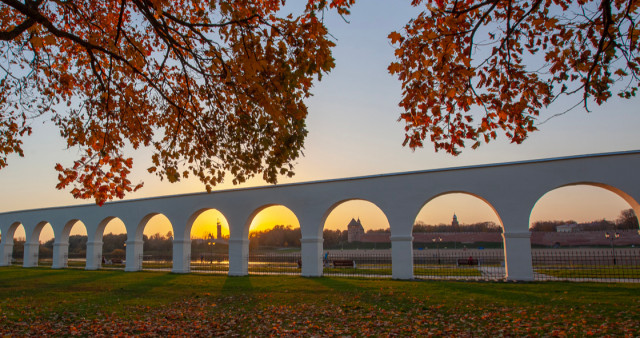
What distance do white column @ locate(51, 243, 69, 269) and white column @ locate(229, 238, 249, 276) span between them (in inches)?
410

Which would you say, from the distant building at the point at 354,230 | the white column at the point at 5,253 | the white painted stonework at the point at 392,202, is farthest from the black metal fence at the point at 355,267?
the distant building at the point at 354,230

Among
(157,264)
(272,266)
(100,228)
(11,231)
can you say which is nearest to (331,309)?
(272,266)

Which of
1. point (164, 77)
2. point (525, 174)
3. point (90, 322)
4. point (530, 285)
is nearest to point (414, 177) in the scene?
point (525, 174)

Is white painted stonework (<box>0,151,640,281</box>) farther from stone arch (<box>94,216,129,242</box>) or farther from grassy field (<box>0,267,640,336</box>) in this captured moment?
grassy field (<box>0,267,640,336</box>)

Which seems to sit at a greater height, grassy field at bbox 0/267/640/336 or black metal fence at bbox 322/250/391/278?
grassy field at bbox 0/267/640/336

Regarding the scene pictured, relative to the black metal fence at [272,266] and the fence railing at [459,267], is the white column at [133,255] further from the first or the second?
the black metal fence at [272,266]

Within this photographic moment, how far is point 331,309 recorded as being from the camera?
7.35 metres

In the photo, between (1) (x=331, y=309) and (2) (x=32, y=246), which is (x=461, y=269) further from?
(2) (x=32, y=246)

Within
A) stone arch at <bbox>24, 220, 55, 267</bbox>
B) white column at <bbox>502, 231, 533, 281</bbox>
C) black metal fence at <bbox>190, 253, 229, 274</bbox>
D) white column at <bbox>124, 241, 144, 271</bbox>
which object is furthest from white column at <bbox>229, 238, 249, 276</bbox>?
stone arch at <bbox>24, 220, 55, 267</bbox>

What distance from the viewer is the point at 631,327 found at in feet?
17.2

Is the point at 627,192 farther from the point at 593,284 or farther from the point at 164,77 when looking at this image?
the point at 164,77

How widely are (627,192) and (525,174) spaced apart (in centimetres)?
229

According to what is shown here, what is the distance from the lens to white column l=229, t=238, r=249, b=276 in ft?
47.7

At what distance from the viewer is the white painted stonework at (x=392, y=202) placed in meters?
10.3
